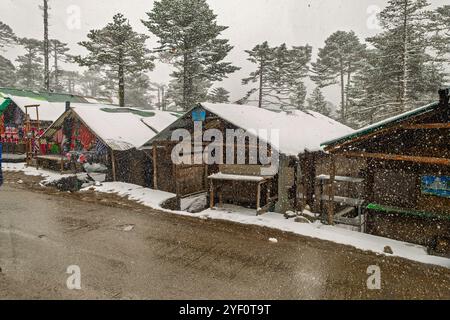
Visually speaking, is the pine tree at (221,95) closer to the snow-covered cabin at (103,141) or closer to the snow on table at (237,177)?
the snow-covered cabin at (103,141)

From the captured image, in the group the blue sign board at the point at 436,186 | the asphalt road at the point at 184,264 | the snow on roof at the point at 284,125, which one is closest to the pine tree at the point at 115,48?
the snow on roof at the point at 284,125

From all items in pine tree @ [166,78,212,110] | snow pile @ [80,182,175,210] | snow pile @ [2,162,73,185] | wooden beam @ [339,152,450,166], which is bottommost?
snow pile @ [80,182,175,210]

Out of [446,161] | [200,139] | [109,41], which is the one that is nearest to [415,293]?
[446,161]

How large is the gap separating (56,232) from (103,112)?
13992 mm

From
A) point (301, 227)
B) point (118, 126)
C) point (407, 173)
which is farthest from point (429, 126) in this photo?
point (118, 126)

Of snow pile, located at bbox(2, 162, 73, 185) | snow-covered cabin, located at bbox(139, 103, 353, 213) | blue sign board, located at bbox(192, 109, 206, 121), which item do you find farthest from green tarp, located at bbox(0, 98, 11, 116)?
blue sign board, located at bbox(192, 109, 206, 121)

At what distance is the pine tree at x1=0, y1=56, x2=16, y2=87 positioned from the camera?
45.8 meters

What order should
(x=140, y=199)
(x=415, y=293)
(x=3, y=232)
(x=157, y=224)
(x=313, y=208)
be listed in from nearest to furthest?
(x=415, y=293)
(x=3, y=232)
(x=157, y=224)
(x=313, y=208)
(x=140, y=199)

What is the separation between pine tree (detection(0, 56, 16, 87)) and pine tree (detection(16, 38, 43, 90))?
1850 mm

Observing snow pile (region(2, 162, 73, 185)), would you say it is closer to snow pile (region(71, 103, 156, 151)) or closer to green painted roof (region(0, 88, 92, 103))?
snow pile (region(71, 103, 156, 151))

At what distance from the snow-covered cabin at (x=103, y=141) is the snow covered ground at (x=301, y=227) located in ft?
6.93

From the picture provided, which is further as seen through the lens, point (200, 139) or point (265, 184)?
point (200, 139)
